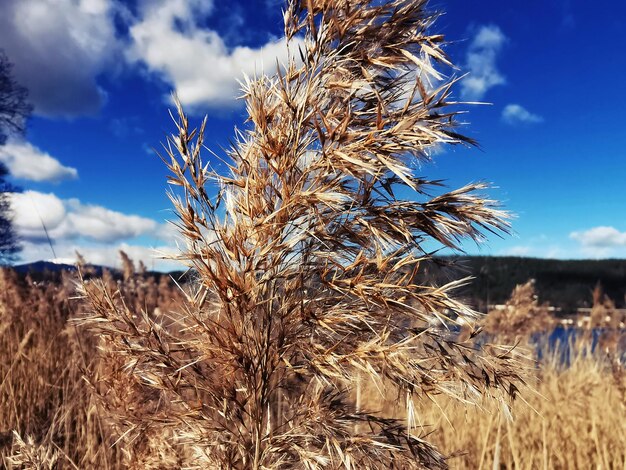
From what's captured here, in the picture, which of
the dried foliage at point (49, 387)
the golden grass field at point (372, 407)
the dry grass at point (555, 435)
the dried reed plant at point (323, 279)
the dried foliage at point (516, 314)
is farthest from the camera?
the dried foliage at point (516, 314)

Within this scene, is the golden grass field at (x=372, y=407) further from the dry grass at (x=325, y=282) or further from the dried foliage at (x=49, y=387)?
the dry grass at (x=325, y=282)

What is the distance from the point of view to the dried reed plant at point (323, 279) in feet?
4.66

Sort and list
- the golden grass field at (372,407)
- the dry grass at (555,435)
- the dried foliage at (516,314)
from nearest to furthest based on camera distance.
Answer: the golden grass field at (372,407), the dry grass at (555,435), the dried foliage at (516,314)

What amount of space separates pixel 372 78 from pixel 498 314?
15.6ft

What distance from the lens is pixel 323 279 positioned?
146cm

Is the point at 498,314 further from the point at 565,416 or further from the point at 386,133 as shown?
the point at 386,133

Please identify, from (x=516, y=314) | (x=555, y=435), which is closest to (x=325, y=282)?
(x=555, y=435)

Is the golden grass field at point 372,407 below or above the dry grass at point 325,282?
below

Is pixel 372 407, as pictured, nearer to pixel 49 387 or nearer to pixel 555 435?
pixel 555 435

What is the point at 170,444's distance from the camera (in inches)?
69.3

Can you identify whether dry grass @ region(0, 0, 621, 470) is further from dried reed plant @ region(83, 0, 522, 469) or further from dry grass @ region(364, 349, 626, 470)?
dry grass @ region(364, 349, 626, 470)

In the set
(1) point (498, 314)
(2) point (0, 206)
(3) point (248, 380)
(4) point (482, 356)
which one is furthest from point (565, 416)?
(2) point (0, 206)

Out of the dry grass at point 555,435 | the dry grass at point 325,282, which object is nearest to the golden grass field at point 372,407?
the dry grass at point 555,435

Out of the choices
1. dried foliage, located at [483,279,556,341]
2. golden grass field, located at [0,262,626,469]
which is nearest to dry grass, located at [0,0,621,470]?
golden grass field, located at [0,262,626,469]
